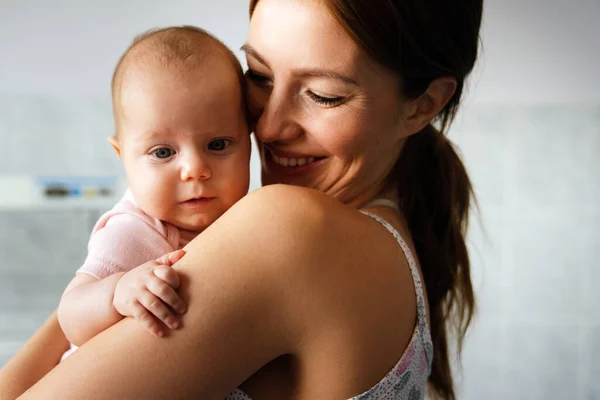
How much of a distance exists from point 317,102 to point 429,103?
0.71ft

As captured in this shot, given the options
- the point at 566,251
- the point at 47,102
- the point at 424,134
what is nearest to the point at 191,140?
the point at 424,134

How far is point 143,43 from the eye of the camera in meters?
1.06

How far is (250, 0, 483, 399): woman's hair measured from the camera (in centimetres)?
97

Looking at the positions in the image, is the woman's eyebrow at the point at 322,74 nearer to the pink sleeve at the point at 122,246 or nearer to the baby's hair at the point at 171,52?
the baby's hair at the point at 171,52

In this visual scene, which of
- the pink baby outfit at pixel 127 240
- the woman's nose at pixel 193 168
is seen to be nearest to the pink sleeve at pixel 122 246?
the pink baby outfit at pixel 127 240

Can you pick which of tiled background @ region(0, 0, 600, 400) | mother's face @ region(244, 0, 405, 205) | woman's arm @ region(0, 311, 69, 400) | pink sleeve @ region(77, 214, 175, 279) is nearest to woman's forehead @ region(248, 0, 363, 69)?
mother's face @ region(244, 0, 405, 205)

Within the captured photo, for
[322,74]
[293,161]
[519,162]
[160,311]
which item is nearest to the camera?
[160,311]

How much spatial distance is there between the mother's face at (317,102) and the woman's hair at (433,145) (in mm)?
31

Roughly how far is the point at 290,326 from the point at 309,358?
0.19 feet

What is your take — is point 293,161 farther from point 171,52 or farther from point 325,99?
point 171,52

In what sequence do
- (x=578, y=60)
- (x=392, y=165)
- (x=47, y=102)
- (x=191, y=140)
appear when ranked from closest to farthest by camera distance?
(x=191, y=140) < (x=392, y=165) < (x=47, y=102) < (x=578, y=60)

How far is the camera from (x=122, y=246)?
1000 millimetres

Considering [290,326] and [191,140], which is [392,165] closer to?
[191,140]

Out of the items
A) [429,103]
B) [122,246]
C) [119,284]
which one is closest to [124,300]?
[119,284]
